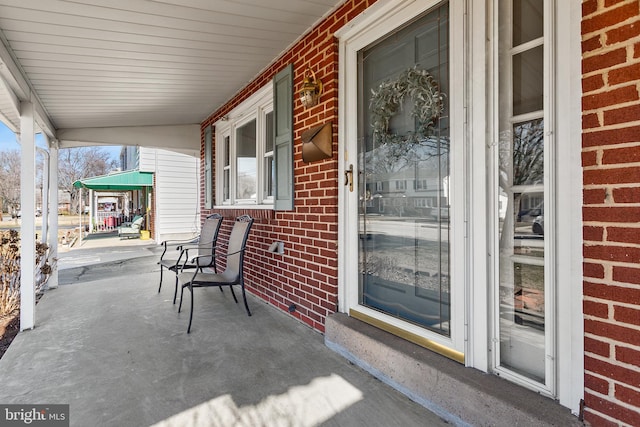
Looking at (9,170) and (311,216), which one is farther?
(9,170)

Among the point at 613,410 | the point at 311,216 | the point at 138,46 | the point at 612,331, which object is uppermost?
A: the point at 138,46

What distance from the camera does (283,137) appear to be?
3.39 metres

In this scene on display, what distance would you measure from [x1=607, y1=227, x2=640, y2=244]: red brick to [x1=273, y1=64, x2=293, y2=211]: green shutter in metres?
2.35

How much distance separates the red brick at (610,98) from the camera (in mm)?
1201

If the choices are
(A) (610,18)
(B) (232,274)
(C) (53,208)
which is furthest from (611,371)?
(C) (53,208)

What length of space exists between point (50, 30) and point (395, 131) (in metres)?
2.68

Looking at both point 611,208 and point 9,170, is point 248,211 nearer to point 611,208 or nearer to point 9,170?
point 611,208

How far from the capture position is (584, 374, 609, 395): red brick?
1.27 meters

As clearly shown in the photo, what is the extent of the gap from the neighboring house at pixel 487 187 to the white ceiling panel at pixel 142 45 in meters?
0.45

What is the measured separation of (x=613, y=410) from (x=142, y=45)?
3.73 metres

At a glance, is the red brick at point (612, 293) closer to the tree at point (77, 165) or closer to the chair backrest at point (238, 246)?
the chair backrest at point (238, 246)

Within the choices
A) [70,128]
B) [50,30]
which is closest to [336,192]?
[50,30]

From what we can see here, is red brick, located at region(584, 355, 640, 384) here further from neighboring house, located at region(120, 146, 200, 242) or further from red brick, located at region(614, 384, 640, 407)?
neighboring house, located at region(120, 146, 200, 242)

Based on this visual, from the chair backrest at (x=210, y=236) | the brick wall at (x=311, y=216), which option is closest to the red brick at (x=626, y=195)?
the brick wall at (x=311, y=216)
